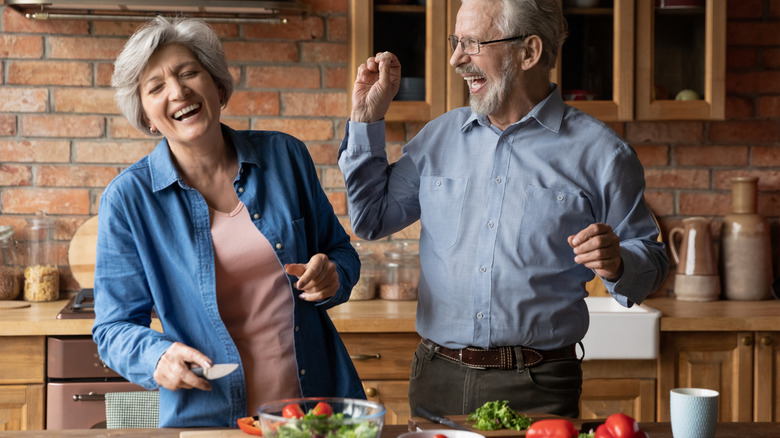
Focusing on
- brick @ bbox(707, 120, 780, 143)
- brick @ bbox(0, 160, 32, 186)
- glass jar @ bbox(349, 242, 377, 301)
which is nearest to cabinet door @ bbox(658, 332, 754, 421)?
brick @ bbox(707, 120, 780, 143)

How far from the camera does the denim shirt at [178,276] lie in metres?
1.58

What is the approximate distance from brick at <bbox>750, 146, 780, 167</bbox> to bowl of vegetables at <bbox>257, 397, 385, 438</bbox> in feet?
8.08

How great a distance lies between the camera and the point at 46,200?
9.94 ft

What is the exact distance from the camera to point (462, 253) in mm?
1798

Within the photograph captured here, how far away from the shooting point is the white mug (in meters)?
1.33

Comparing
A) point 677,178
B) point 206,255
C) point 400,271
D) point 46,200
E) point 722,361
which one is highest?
point 677,178

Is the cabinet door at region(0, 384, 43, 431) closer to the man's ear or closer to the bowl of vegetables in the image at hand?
the bowl of vegetables

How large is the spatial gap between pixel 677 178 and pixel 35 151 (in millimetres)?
2376

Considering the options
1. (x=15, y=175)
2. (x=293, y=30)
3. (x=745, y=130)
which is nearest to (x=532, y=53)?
(x=293, y=30)

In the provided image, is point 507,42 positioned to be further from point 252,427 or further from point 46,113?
point 46,113

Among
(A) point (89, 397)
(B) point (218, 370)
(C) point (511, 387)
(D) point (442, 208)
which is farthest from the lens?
(A) point (89, 397)

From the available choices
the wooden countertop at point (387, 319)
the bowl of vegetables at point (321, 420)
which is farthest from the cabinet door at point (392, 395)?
the bowl of vegetables at point (321, 420)

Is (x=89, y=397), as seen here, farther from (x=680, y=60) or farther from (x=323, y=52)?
(x=680, y=60)

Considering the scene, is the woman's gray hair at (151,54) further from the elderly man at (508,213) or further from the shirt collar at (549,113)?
the shirt collar at (549,113)
